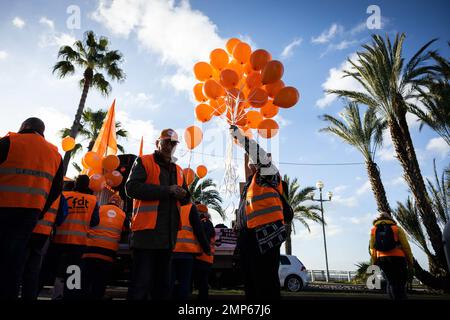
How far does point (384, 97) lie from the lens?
14.7 metres

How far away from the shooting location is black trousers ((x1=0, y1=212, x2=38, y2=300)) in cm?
256

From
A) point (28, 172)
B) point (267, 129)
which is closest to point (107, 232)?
point (28, 172)

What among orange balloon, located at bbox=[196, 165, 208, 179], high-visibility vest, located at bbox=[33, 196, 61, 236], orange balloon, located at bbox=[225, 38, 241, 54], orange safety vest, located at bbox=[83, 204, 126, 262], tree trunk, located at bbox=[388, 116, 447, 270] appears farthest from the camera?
tree trunk, located at bbox=[388, 116, 447, 270]

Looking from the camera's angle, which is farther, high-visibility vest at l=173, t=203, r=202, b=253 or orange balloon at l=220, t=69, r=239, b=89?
orange balloon at l=220, t=69, r=239, b=89

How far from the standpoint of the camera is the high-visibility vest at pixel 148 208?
9.18 feet

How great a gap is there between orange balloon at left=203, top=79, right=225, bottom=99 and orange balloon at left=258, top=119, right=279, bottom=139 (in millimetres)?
904

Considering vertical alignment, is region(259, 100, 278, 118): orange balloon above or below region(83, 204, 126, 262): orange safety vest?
above

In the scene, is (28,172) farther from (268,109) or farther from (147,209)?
(268,109)

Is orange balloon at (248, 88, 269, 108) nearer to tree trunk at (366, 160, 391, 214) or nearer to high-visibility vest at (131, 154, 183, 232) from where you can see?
high-visibility vest at (131, 154, 183, 232)

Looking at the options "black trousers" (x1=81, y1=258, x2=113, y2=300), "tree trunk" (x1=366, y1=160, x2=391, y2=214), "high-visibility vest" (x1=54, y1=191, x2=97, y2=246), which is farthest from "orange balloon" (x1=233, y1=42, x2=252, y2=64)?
"tree trunk" (x1=366, y1=160, x2=391, y2=214)

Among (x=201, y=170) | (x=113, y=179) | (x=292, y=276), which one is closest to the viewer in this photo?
(x=113, y=179)

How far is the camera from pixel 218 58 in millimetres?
5941

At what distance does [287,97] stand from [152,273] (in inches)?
144
